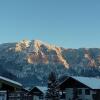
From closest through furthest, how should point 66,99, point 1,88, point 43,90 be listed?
point 1,88 < point 66,99 < point 43,90

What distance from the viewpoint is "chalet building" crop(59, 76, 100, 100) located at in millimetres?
55575

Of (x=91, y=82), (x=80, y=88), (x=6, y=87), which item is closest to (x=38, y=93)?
(x=80, y=88)

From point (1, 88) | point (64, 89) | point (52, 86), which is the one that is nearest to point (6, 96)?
point (1, 88)

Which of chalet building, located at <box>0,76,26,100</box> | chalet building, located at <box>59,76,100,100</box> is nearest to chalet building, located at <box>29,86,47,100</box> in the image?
chalet building, located at <box>59,76,100,100</box>

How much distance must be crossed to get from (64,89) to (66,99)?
1.78 m

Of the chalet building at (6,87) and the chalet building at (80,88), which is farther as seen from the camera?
the chalet building at (80,88)

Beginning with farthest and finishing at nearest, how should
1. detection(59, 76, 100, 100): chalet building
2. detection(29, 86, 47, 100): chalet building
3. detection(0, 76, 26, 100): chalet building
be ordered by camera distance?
1. detection(29, 86, 47, 100): chalet building
2. detection(59, 76, 100, 100): chalet building
3. detection(0, 76, 26, 100): chalet building

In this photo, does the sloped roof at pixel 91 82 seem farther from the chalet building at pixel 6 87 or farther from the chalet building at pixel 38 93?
the chalet building at pixel 6 87

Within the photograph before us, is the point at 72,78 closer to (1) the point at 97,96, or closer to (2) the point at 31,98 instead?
(1) the point at 97,96

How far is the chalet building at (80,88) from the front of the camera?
5558 cm

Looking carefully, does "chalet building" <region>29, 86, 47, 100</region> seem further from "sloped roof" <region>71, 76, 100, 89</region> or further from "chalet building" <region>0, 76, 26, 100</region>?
"chalet building" <region>0, 76, 26, 100</region>

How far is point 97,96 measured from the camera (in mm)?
55438

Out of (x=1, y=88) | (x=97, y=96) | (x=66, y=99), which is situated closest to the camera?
(x=1, y=88)

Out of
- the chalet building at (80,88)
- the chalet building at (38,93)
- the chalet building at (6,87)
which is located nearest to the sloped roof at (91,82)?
the chalet building at (80,88)
